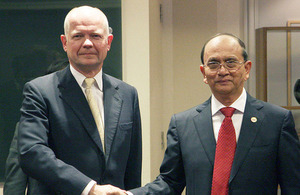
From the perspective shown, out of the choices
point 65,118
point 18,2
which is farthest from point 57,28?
point 65,118

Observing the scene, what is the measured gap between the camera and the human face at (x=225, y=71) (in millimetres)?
1947

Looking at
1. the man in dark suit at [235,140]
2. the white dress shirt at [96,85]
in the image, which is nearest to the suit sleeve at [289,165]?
the man in dark suit at [235,140]

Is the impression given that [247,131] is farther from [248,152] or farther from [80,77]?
[80,77]

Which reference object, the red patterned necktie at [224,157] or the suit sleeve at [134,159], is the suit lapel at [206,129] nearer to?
the red patterned necktie at [224,157]

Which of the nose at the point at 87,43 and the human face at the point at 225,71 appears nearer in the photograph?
the human face at the point at 225,71

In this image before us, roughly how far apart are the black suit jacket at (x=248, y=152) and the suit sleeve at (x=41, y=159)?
385 mm

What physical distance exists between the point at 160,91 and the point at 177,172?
2.21 metres

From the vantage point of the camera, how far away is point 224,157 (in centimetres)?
193

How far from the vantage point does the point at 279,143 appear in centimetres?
191

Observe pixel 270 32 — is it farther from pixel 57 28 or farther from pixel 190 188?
pixel 190 188

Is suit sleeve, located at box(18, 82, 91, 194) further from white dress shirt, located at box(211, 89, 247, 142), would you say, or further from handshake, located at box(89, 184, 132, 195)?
white dress shirt, located at box(211, 89, 247, 142)

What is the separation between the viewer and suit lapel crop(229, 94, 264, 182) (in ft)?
6.24

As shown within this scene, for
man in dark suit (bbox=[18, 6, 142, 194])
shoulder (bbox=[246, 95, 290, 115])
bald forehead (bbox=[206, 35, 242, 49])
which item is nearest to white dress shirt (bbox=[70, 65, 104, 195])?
man in dark suit (bbox=[18, 6, 142, 194])

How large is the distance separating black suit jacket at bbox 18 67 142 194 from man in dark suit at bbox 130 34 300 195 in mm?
249
